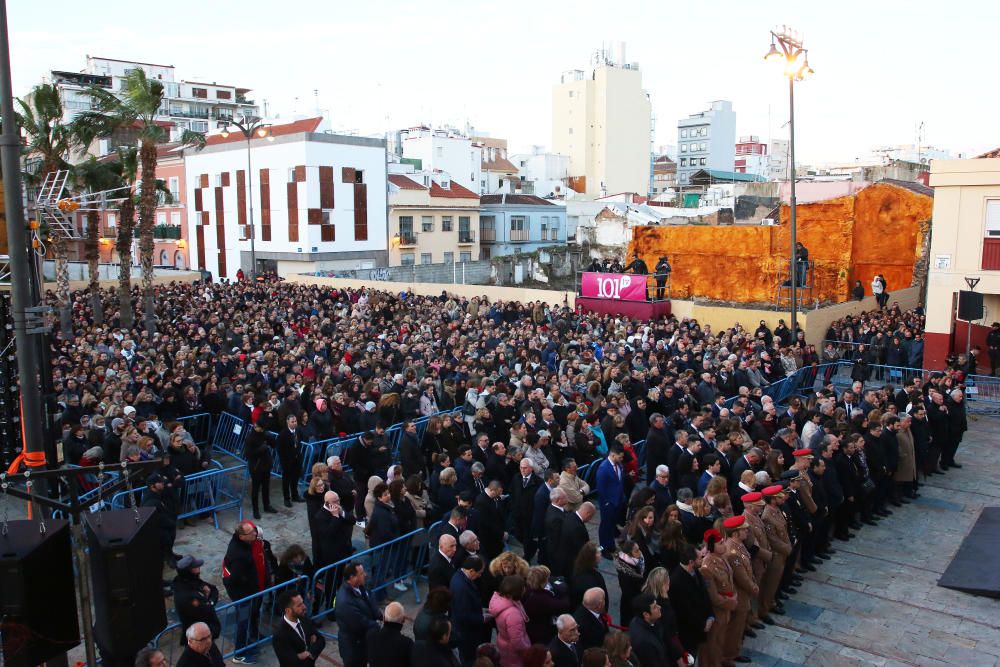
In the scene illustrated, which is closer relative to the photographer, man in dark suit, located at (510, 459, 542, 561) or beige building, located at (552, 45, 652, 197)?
man in dark suit, located at (510, 459, 542, 561)

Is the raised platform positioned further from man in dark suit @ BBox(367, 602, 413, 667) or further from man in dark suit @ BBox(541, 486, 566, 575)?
man in dark suit @ BBox(367, 602, 413, 667)

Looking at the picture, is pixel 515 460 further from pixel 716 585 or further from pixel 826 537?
pixel 826 537

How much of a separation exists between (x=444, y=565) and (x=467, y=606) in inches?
20.1

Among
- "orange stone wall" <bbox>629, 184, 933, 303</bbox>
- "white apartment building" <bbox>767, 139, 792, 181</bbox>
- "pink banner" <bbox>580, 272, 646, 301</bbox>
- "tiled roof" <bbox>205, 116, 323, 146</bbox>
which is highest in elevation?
"white apartment building" <bbox>767, 139, 792, 181</bbox>

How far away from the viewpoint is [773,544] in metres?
7.73

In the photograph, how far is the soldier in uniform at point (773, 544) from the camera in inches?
305

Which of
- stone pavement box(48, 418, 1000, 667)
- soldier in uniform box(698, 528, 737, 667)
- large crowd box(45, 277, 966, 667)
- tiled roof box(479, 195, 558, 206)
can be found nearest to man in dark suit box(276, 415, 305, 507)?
large crowd box(45, 277, 966, 667)

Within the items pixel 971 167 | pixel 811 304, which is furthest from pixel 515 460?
pixel 811 304

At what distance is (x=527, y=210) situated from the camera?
55.3 metres

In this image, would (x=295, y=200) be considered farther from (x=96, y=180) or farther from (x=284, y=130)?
(x=96, y=180)

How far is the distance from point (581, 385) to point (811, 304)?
1426 cm

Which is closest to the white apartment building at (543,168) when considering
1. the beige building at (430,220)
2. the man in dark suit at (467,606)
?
the beige building at (430,220)

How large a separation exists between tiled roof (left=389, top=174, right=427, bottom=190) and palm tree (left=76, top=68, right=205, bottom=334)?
81.8ft

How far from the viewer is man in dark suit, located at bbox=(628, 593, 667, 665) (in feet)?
18.9
